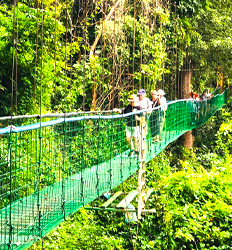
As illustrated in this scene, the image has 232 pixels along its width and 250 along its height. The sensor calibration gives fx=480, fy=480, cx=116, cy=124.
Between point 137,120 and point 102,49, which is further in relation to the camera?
point 102,49

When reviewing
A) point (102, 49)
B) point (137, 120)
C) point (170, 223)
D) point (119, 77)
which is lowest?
point (170, 223)

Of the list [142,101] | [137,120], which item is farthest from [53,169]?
[142,101]

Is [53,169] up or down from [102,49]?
down

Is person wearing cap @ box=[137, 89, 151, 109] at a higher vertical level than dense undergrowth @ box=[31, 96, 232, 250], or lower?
higher

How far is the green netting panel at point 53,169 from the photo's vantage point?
9.35 feet

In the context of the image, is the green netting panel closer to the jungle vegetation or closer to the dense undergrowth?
the jungle vegetation

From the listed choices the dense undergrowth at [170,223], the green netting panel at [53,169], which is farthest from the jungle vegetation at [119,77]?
the green netting panel at [53,169]

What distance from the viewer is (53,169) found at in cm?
517

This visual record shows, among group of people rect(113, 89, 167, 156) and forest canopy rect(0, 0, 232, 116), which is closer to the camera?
group of people rect(113, 89, 167, 156)

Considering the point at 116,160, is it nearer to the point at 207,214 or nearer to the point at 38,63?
the point at 38,63

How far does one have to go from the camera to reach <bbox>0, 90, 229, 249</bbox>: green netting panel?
2850mm

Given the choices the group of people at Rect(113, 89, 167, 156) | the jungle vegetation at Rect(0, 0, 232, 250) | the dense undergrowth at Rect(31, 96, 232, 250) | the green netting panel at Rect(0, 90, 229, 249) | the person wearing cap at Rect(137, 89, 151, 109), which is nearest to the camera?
the green netting panel at Rect(0, 90, 229, 249)

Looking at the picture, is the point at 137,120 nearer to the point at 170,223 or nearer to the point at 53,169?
the point at 53,169

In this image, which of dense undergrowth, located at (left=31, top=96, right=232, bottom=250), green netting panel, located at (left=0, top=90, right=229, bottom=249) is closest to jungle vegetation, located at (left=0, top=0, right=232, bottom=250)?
dense undergrowth, located at (left=31, top=96, right=232, bottom=250)
